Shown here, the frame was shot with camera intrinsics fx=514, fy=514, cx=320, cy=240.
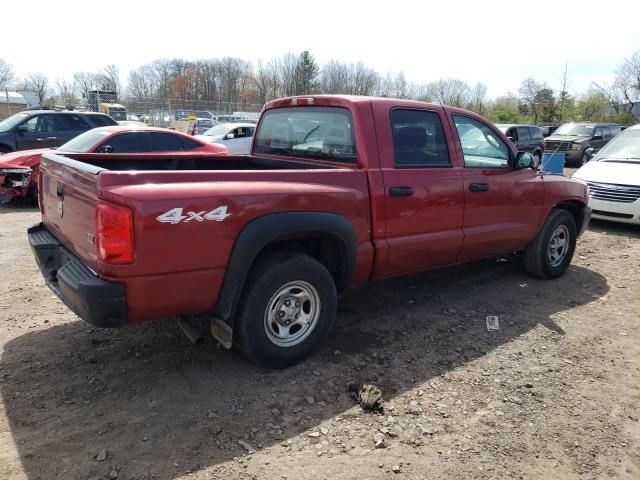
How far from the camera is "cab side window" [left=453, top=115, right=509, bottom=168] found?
15.4 ft

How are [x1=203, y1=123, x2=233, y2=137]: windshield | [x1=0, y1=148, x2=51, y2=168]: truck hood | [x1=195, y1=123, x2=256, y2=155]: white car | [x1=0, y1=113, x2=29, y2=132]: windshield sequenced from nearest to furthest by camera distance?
[x1=0, y1=148, x2=51, y2=168]: truck hood → [x1=0, y1=113, x2=29, y2=132]: windshield → [x1=195, y1=123, x2=256, y2=155]: white car → [x1=203, y1=123, x2=233, y2=137]: windshield

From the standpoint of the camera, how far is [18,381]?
11.1 ft

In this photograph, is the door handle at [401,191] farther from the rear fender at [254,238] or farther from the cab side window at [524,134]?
the cab side window at [524,134]

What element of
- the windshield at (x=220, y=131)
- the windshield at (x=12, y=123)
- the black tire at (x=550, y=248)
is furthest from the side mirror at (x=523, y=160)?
the windshield at (x=220, y=131)

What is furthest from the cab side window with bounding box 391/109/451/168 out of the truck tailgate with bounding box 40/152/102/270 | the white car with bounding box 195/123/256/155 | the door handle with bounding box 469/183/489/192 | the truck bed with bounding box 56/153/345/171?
the white car with bounding box 195/123/256/155

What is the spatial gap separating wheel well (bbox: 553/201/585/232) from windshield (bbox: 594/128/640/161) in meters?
4.25

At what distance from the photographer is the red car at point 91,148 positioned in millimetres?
8781

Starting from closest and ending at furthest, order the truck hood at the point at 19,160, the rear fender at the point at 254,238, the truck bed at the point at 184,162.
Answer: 1. the rear fender at the point at 254,238
2. the truck bed at the point at 184,162
3. the truck hood at the point at 19,160

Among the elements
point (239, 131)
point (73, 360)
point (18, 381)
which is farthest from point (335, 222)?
point (239, 131)

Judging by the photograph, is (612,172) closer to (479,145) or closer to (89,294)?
(479,145)

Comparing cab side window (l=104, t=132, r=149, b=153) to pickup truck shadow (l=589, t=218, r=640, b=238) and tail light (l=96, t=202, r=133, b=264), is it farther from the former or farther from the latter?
pickup truck shadow (l=589, t=218, r=640, b=238)

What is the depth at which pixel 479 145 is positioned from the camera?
4898 mm

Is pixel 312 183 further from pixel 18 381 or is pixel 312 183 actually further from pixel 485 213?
pixel 18 381

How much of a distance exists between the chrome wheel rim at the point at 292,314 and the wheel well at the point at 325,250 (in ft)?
0.97
